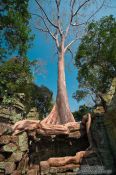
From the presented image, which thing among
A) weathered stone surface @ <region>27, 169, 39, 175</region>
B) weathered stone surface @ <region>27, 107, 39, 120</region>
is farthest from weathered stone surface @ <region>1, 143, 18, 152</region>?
weathered stone surface @ <region>27, 107, 39, 120</region>

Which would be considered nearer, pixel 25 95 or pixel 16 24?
pixel 16 24

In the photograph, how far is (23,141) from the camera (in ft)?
37.4

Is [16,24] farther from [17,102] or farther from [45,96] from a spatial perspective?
[45,96]

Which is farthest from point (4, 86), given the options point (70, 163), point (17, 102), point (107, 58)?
point (107, 58)

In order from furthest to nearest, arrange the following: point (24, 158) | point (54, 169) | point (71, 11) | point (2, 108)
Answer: point (71, 11)
point (2, 108)
point (24, 158)
point (54, 169)

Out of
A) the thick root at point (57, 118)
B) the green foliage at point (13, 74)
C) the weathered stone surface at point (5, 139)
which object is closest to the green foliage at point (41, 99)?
the green foliage at point (13, 74)

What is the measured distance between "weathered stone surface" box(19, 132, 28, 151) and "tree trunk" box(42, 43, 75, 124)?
2995mm

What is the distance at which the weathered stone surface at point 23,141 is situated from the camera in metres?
11.2

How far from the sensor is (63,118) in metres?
16.2

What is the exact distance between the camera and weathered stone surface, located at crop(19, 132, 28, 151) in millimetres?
11175

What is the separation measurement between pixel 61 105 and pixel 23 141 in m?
6.05

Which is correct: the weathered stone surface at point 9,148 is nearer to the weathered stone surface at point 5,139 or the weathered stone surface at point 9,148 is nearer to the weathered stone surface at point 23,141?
the weathered stone surface at point 5,139

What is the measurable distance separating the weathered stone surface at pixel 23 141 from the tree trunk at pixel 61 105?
3.00m

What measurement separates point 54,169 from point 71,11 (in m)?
13.0
